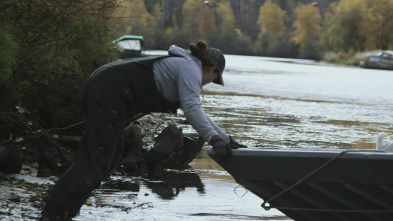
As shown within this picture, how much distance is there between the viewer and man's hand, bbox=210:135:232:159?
5.12m

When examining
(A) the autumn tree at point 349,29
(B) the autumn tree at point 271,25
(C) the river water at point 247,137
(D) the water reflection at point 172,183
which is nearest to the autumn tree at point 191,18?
(B) the autumn tree at point 271,25

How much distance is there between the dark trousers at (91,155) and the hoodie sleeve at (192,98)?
1.61 feet

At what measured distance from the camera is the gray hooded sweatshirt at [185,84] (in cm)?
510

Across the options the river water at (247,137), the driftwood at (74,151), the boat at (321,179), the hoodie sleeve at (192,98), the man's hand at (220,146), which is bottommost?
the river water at (247,137)

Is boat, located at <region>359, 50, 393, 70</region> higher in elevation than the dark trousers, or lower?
lower

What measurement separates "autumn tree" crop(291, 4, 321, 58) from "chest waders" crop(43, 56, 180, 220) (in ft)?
410

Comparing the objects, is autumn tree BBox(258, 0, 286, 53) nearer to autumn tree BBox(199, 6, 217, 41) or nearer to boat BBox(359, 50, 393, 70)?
autumn tree BBox(199, 6, 217, 41)

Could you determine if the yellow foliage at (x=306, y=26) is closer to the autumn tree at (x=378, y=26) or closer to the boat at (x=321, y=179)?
the autumn tree at (x=378, y=26)

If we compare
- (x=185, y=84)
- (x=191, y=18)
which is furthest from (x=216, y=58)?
(x=191, y=18)

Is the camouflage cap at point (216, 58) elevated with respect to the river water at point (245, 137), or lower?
elevated

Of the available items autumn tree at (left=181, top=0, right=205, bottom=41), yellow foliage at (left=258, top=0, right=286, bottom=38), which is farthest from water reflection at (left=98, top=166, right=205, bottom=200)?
yellow foliage at (left=258, top=0, right=286, bottom=38)

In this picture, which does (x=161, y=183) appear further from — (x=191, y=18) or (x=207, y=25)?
(x=207, y=25)

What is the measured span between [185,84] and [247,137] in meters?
7.54

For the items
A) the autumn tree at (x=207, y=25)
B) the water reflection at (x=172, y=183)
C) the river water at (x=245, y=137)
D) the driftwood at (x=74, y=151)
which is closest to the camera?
the river water at (x=245, y=137)
